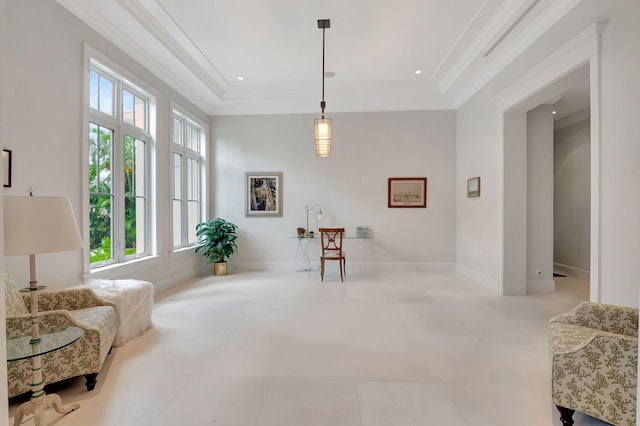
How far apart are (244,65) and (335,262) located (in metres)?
3.93

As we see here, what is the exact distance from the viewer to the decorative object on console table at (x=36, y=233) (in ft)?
4.74

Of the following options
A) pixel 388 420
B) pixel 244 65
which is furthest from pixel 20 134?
pixel 388 420

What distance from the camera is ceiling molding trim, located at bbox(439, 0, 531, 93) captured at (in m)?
3.25

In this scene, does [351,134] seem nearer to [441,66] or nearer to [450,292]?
[441,66]

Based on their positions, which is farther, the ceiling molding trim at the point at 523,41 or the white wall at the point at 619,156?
the ceiling molding trim at the point at 523,41

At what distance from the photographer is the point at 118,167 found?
154 inches

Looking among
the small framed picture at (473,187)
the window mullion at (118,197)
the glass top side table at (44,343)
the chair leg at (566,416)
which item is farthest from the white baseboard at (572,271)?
the window mullion at (118,197)

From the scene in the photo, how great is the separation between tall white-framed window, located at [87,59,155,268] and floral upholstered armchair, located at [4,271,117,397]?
1.33 m

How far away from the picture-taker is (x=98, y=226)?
11.9ft

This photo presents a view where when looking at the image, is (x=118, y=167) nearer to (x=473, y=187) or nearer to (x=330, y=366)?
(x=330, y=366)

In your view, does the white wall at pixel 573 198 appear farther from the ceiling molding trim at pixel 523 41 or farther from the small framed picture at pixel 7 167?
the small framed picture at pixel 7 167

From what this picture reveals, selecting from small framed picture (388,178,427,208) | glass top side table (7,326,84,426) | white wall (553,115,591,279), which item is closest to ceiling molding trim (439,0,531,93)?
small framed picture (388,178,427,208)

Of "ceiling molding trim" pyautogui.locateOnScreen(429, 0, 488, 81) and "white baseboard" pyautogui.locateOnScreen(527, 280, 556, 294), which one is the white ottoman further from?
"white baseboard" pyautogui.locateOnScreen(527, 280, 556, 294)

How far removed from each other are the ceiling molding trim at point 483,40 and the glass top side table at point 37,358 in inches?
182
